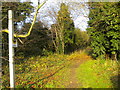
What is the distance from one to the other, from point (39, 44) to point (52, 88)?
1317 centimetres

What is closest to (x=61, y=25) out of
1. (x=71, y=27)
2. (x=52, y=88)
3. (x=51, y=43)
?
(x=71, y=27)

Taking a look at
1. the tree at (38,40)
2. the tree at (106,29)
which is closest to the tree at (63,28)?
the tree at (38,40)

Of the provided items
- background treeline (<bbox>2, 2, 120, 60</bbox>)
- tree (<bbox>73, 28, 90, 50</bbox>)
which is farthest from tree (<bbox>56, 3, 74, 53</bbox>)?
tree (<bbox>73, 28, 90, 50</bbox>)

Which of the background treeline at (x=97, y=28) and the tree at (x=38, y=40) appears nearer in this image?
the background treeline at (x=97, y=28)

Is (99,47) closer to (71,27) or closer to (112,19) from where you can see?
(112,19)

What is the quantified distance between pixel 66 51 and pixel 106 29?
41.3ft

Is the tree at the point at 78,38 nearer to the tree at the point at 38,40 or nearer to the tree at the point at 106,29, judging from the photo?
the tree at the point at 38,40

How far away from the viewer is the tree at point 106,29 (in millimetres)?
7840

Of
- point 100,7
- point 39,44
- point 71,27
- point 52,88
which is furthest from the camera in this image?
point 71,27

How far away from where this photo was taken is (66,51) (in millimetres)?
20547

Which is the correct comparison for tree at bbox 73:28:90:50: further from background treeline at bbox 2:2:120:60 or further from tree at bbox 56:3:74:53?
background treeline at bbox 2:2:120:60

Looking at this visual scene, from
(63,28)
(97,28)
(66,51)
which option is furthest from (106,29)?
(66,51)

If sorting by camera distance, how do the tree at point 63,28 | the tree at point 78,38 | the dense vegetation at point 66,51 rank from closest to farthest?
the dense vegetation at point 66,51, the tree at point 63,28, the tree at point 78,38

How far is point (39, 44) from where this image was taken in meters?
17.5
